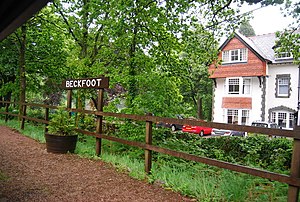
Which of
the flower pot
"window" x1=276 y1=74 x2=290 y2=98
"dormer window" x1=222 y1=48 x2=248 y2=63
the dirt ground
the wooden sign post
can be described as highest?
"dormer window" x1=222 y1=48 x2=248 y2=63

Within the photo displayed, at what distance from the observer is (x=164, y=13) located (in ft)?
26.2

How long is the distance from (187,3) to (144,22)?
4.30 ft

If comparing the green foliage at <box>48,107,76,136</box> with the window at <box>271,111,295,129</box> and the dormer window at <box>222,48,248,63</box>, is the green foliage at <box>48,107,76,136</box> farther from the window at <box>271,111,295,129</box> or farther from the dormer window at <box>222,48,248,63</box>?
the dormer window at <box>222,48,248,63</box>

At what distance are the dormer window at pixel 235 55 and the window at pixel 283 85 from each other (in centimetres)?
314

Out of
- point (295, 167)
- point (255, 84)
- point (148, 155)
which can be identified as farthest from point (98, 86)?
point (255, 84)

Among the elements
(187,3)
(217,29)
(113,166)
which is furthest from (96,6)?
(113,166)

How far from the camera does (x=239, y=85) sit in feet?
77.0

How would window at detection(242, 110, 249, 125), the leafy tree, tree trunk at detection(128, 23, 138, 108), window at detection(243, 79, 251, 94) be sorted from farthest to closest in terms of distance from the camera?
window at detection(243, 79, 251, 94) → window at detection(242, 110, 249, 125) → the leafy tree → tree trunk at detection(128, 23, 138, 108)

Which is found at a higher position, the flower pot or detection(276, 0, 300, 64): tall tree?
detection(276, 0, 300, 64): tall tree

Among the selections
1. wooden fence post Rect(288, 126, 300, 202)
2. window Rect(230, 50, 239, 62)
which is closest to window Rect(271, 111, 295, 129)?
window Rect(230, 50, 239, 62)

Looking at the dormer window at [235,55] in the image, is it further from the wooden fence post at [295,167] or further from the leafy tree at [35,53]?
the wooden fence post at [295,167]

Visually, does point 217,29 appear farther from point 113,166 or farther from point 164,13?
point 113,166

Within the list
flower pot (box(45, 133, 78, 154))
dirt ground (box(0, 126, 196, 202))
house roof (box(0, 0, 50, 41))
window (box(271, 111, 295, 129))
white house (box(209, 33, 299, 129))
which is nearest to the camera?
house roof (box(0, 0, 50, 41))

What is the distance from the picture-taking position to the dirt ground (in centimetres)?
363
